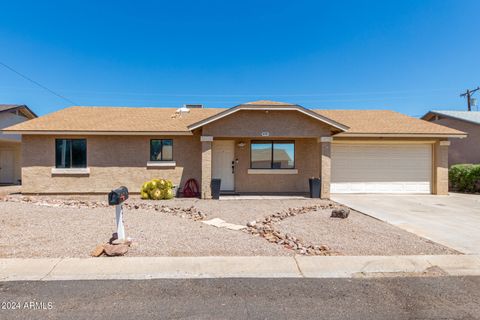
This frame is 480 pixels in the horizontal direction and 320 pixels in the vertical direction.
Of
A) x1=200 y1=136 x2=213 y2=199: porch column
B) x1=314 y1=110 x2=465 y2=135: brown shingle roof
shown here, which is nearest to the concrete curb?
x1=200 y1=136 x2=213 y2=199: porch column

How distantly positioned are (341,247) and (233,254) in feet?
7.54

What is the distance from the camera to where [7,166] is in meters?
17.8

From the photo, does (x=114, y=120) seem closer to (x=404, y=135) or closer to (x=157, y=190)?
(x=157, y=190)

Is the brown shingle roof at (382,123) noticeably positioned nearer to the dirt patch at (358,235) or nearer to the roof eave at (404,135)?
the roof eave at (404,135)

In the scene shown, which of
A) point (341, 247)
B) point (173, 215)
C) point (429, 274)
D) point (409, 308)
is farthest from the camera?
point (173, 215)

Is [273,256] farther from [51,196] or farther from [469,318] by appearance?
[51,196]

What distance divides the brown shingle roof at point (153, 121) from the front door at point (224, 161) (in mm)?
1876

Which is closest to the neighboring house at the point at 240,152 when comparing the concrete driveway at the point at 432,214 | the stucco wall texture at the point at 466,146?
the concrete driveway at the point at 432,214

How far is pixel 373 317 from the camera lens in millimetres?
3129

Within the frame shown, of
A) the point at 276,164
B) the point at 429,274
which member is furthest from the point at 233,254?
the point at 276,164

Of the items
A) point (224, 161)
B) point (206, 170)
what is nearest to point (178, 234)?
point (206, 170)

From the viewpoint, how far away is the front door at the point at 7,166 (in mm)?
17734

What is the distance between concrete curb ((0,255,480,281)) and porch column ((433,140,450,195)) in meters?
9.65

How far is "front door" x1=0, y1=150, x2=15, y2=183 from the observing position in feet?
58.2
